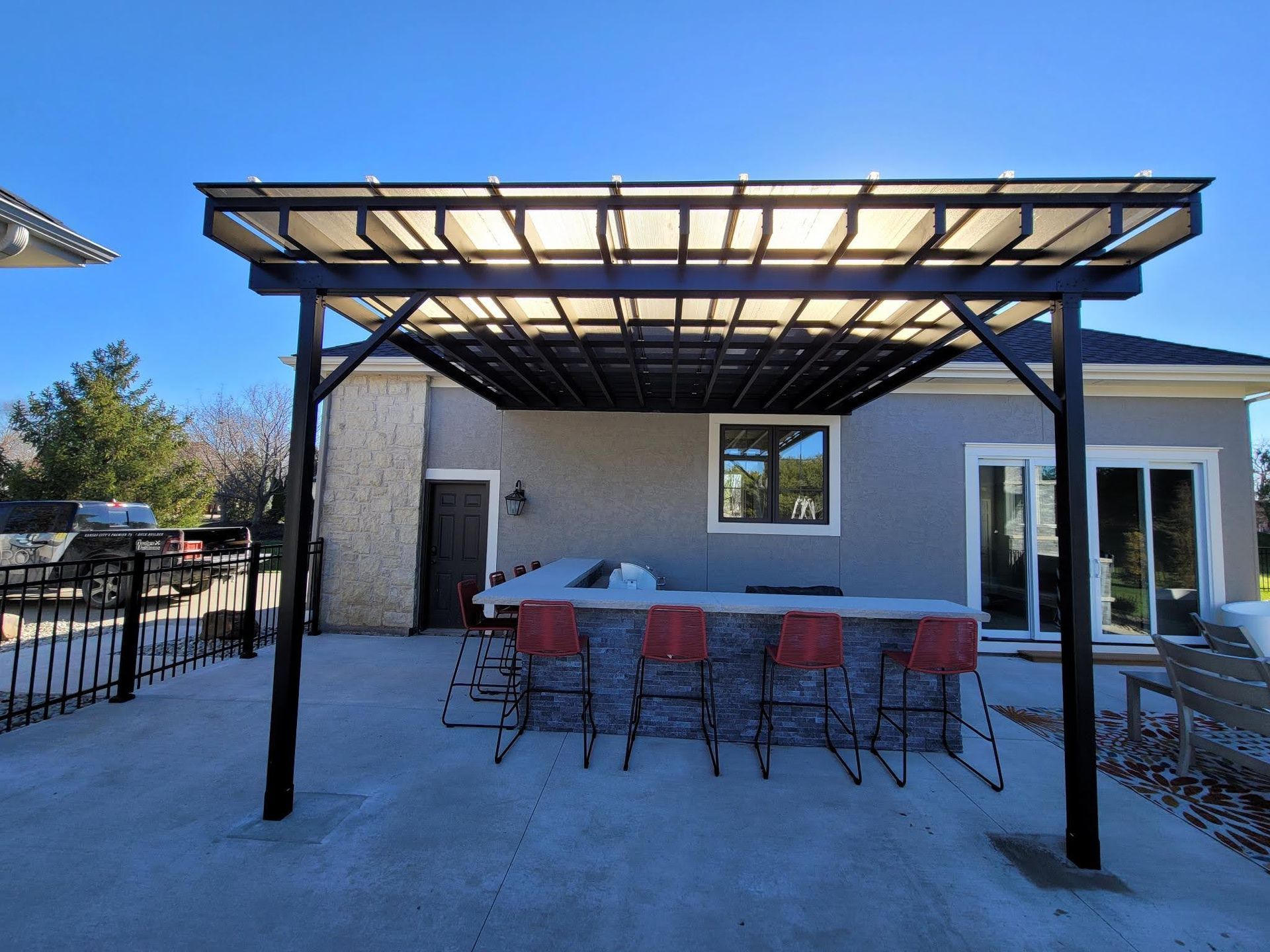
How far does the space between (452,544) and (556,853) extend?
220 inches

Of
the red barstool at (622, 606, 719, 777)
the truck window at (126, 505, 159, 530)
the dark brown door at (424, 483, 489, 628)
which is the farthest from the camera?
the truck window at (126, 505, 159, 530)

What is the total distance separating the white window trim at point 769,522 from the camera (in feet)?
23.9

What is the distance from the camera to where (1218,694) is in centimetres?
352

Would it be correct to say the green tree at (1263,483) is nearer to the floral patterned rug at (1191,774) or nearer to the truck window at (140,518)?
the floral patterned rug at (1191,774)

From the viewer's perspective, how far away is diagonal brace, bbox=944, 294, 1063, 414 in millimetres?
2924

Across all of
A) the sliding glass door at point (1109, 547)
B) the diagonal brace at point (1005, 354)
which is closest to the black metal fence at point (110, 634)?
the diagonal brace at point (1005, 354)

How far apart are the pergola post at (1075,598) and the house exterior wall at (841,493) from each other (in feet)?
14.3

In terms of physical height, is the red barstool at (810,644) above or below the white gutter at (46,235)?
below

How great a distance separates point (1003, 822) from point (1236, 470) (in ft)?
24.0

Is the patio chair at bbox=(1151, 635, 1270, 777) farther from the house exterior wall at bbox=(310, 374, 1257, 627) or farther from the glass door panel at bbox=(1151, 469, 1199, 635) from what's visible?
the glass door panel at bbox=(1151, 469, 1199, 635)

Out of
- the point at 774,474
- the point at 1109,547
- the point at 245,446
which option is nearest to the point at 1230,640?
the point at 1109,547

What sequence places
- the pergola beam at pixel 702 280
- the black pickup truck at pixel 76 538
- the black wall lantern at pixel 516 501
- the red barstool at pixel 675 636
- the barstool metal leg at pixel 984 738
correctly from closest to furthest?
the pergola beam at pixel 702 280 < the barstool metal leg at pixel 984 738 < the red barstool at pixel 675 636 < the black wall lantern at pixel 516 501 < the black pickup truck at pixel 76 538

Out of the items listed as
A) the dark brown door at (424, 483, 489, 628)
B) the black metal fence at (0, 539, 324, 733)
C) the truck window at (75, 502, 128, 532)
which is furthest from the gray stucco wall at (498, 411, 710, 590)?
the truck window at (75, 502, 128, 532)

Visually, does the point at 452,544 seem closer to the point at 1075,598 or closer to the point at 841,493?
the point at 841,493
